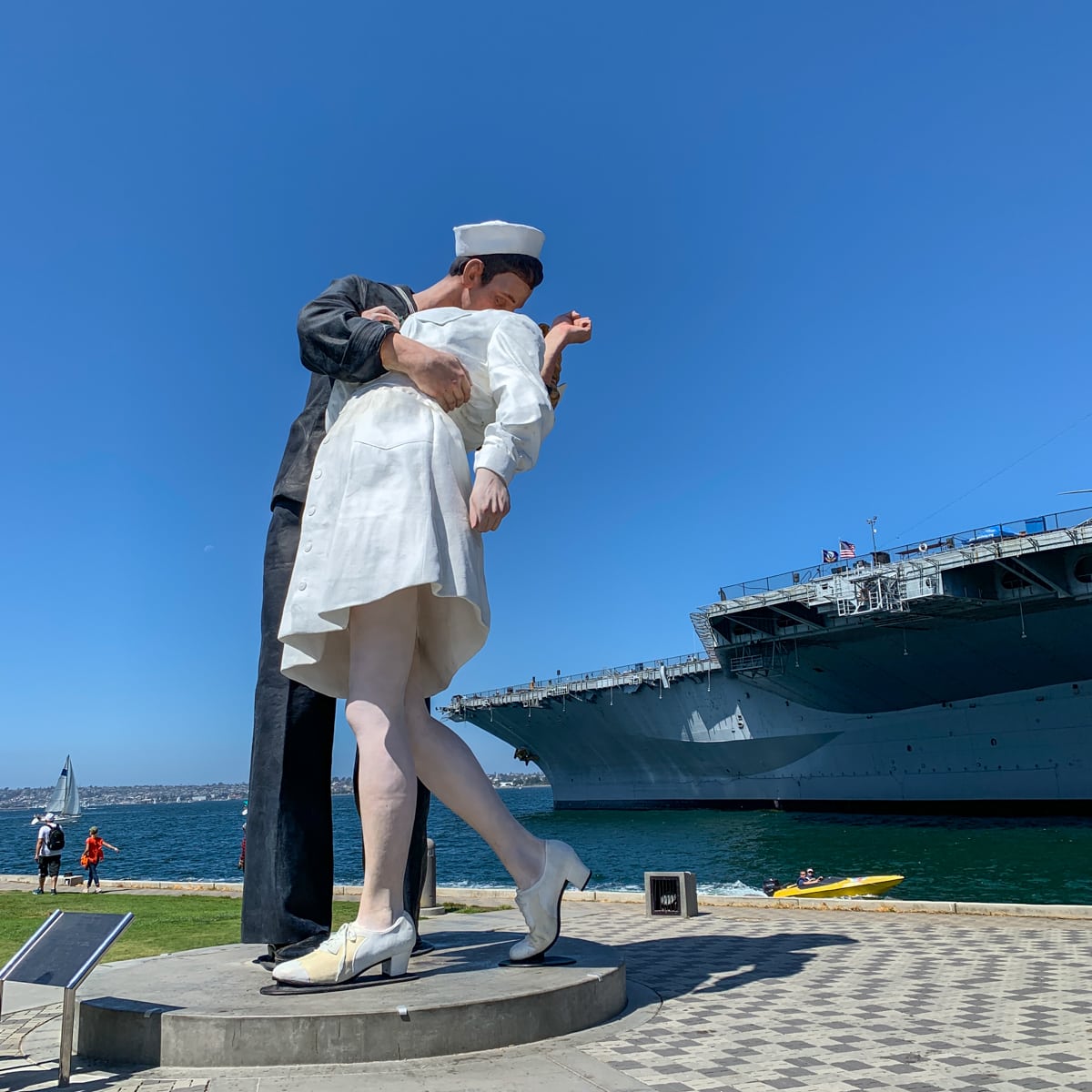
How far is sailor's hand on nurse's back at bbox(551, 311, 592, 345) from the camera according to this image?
4.32m

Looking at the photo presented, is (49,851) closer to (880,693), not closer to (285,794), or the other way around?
(285,794)

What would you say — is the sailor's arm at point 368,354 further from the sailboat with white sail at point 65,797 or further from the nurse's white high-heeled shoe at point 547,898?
the sailboat with white sail at point 65,797

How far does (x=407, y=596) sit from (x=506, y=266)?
1693 millimetres

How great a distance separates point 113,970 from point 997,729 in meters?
35.6

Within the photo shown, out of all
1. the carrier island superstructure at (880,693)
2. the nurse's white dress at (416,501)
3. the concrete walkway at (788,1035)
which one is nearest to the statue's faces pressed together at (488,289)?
the nurse's white dress at (416,501)

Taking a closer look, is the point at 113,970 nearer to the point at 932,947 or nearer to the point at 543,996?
the point at 543,996

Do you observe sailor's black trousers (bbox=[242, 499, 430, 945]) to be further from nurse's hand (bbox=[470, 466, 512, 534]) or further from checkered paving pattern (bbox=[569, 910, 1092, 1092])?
checkered paving pattern (bbox=[569, 910, 1092, 1092])

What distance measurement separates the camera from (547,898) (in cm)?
378

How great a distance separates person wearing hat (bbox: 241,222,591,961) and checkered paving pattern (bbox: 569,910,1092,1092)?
1.49m

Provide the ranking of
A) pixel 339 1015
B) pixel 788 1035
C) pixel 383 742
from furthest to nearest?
pixel 383 742 < pixel 788 1035 < pixel 339 1015

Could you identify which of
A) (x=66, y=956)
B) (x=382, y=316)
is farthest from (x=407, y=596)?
(x=66, y=956)

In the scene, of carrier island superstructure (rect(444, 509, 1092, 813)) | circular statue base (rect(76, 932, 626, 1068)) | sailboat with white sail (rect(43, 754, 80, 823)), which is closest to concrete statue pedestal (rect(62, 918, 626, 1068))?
circular statue base (rect(76, 932, 626, 1068))

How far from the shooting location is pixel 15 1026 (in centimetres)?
392

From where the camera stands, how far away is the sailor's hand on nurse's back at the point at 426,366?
12.3 feet
